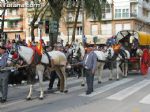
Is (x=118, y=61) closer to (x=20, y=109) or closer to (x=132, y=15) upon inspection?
(x=20, y=109)

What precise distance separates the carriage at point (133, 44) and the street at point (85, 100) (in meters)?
6.58

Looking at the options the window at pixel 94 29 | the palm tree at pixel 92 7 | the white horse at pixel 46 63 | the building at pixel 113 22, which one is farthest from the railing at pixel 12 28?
the white horse at pixel 46 63

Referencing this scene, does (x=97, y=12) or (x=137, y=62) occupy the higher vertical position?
(x=97, y=12)

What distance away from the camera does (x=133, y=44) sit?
26.0 metres

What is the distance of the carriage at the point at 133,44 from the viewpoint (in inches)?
979

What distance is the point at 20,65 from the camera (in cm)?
1467

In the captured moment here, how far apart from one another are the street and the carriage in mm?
6583

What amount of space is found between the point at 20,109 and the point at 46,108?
752 millimetres

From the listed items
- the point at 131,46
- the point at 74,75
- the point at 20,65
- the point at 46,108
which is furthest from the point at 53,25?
the point at 46,108

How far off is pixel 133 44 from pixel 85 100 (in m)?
12.4

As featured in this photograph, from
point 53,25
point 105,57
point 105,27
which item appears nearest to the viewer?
point 105,57

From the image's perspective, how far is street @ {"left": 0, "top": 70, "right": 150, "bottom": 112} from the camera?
41.0ft

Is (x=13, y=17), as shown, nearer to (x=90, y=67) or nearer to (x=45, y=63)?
(x=90, y=67)

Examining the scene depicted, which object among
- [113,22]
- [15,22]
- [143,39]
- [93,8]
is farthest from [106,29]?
[143,39]
